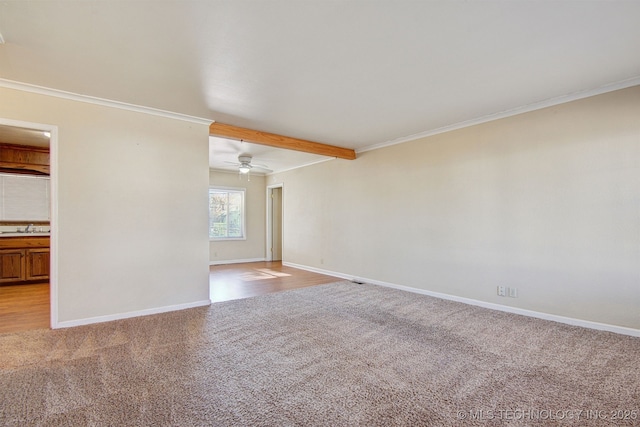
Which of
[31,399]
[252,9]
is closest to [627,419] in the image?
[252,9]

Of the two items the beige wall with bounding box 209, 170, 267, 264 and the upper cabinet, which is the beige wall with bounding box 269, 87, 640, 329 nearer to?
the beige wall with bounding box 209, 170, 267, 264

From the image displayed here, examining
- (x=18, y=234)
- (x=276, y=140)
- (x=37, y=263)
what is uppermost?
(x=276, y=140)

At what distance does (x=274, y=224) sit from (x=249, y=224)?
0.75m

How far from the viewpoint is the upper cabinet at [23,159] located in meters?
5.22

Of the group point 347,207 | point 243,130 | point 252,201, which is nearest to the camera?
point 243,130

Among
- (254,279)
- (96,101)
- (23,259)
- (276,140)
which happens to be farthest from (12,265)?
(276,140)

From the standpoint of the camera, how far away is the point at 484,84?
299 cm

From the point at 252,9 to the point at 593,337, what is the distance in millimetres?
4104

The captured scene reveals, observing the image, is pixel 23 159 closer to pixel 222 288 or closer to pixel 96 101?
pixel 96 101

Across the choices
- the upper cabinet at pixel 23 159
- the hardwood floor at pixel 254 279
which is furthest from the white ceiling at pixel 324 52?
the upper cabinet at pixel 23 159

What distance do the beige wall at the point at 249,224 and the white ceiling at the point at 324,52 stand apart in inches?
171

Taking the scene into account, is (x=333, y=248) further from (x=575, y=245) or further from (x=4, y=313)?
(x=4, y=313)

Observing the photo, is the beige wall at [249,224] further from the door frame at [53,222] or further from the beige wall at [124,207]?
the door frame at [53,222]

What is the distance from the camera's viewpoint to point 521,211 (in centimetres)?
364
